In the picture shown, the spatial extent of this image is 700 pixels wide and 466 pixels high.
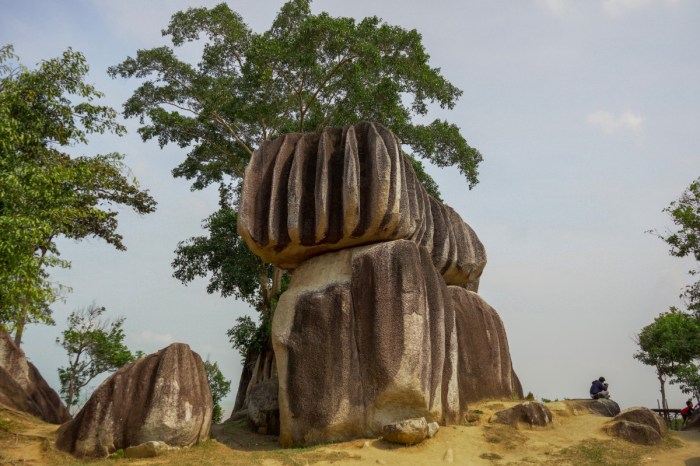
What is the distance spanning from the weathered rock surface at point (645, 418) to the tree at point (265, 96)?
36.7 ft

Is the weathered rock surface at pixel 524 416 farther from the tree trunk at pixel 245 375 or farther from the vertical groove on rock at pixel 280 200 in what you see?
the tree trunk at pixel 245 375

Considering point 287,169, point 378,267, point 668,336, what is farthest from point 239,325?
point 668,336

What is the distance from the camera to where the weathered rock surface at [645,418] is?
12391mm

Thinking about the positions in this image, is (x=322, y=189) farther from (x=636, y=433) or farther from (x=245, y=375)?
(x=245, y=375)

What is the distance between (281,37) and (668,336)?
68.9 ft

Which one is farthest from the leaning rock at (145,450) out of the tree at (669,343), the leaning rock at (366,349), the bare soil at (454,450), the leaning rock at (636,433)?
the tree at (669,343)

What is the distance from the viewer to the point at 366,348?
11914 millimetres

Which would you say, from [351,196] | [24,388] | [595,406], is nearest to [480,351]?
[595,406]

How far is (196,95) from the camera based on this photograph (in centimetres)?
2269

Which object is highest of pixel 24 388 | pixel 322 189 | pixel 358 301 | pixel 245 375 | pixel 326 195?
pixel 322 189

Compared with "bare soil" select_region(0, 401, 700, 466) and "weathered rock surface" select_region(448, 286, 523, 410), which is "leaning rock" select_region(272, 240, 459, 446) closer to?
"bare soil" select_region(0, 401, 700, 466)

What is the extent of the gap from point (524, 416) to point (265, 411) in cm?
595

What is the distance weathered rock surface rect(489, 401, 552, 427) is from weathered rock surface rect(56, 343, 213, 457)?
241 inches

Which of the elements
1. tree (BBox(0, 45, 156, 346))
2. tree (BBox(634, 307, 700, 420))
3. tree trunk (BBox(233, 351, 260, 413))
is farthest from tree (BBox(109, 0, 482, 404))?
tree (BBox(634, 307, 700, 420))
